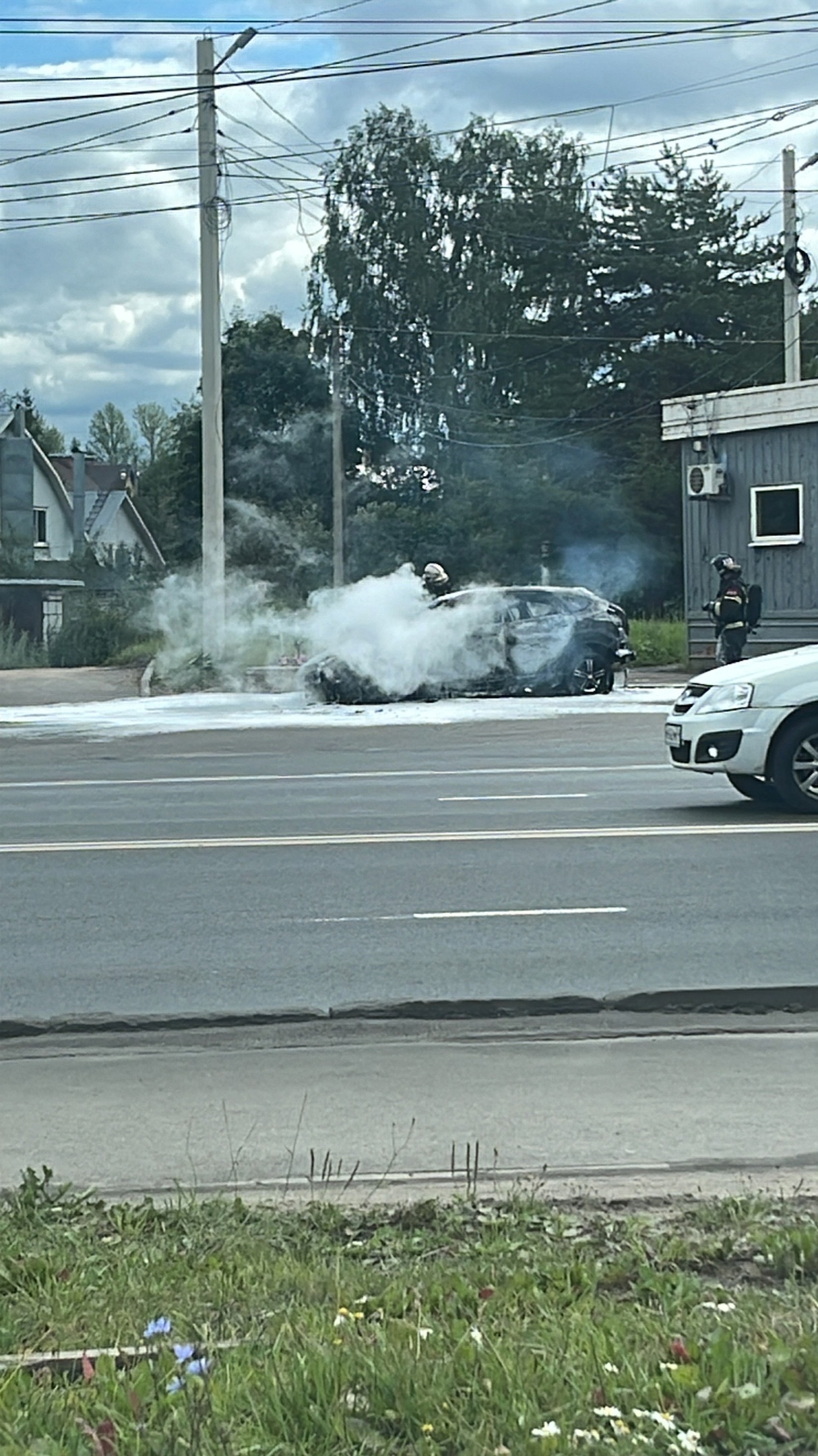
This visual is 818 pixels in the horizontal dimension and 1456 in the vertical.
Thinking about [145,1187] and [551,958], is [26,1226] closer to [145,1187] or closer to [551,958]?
[145,1187]

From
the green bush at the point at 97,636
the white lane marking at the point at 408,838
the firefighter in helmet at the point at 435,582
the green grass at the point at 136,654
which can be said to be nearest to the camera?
the white lane marking at the point at 408,838

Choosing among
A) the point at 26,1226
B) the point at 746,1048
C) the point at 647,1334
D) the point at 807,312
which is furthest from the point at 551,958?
the point at 807,312

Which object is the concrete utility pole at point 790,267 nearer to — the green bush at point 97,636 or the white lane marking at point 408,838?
the green bush at point 97,636

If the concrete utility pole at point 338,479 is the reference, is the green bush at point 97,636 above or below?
below

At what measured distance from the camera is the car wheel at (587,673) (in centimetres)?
2575

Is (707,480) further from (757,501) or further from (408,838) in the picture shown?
(408,838)

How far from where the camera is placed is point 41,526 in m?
Answer: 67.2

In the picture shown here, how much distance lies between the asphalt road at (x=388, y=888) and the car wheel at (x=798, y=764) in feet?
0.69

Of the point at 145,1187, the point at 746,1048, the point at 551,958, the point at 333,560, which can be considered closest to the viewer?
the point at 145,1187

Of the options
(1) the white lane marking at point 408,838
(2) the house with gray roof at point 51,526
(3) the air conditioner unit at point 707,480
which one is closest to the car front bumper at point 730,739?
(1) the white lane marking at point 408,838

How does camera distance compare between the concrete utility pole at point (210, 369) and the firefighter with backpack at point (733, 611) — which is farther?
the concrete utility pole at point (210, 369)

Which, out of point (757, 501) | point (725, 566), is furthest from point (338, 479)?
point (725, 566)

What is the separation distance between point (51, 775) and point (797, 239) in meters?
24.3

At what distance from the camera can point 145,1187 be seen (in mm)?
5375
